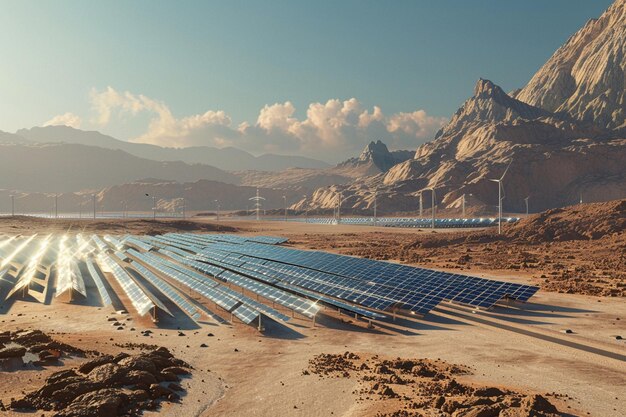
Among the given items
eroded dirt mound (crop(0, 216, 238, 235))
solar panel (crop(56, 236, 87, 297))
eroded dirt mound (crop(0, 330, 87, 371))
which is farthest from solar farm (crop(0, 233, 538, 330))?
eroded dirt mound (crop(0, 216, 238, 235))

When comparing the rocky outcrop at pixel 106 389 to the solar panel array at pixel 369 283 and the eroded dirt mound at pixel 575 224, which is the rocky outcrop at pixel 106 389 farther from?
the eroded dirt mound at pixel 575 224

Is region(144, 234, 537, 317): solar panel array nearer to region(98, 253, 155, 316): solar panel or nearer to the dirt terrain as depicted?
region(98, 253, 155, 316): solar panel

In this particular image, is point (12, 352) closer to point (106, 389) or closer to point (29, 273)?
point (106, 389)

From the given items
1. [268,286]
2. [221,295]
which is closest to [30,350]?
[221,295]

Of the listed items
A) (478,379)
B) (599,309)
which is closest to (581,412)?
(478,379)

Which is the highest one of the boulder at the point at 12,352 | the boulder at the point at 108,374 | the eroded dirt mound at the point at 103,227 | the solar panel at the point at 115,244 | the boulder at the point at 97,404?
the eroded dirt mound at the point at 103,227

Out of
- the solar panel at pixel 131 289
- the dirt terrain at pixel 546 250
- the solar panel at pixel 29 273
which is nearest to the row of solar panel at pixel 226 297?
the solar panel at pixel 131 289
